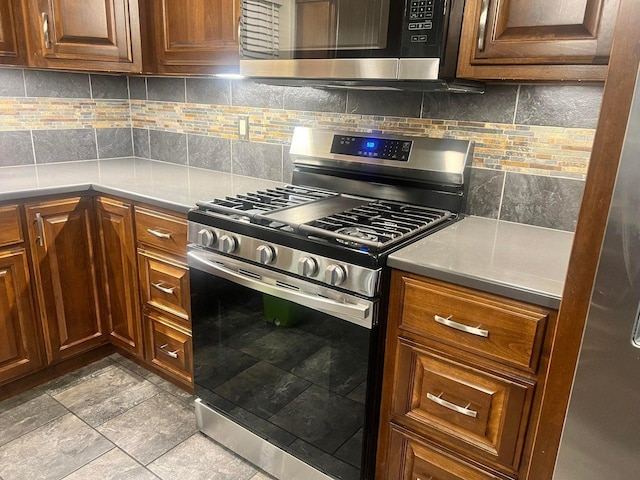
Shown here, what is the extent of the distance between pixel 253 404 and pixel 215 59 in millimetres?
1294

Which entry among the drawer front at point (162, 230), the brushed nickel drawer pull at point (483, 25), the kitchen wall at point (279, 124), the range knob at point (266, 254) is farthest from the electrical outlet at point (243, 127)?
the brushed nickel drawer pull at point (483, 25)

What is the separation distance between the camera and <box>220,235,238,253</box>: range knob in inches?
60.7

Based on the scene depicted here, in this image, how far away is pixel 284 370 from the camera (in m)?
1.56

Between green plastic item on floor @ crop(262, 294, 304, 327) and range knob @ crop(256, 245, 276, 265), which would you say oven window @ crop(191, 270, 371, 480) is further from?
range knob @ crop(256, 245, 276, 265)

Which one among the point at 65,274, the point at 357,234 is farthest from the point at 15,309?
the point at 357,234

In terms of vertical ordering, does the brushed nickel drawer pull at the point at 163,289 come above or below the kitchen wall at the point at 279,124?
below

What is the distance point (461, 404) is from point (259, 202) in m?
0.92

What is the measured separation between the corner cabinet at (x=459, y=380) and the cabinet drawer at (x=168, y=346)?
884mm

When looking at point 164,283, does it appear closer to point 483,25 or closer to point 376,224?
point 376,224

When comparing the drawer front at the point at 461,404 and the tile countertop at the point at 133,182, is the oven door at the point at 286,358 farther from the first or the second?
the tile countertop at the point at 133,182

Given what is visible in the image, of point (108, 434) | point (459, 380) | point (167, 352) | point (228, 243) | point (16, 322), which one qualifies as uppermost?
point (228, 243)

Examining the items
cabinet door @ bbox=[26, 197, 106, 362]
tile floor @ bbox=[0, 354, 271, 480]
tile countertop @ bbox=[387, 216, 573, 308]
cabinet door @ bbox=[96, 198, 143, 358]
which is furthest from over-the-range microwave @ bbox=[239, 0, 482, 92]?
tile floor @ bbox=[0, 354, 271, 480]

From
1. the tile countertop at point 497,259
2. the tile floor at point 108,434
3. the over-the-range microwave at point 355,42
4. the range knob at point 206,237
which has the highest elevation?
the over-the-range microwave at point 355,42

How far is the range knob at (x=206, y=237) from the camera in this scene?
1.60 metres
